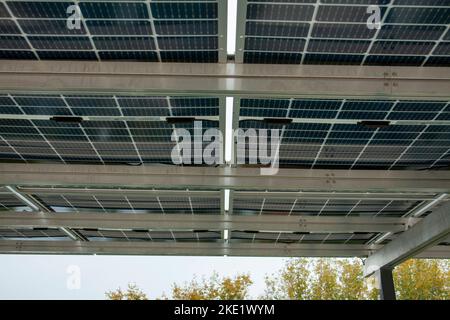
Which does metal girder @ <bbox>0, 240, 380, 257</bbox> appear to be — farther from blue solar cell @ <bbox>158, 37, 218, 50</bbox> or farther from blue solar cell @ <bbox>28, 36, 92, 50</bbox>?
blue solar cell @ <bbox>158, 37, 218, 50</bbox>

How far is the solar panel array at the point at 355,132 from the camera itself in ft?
56.2

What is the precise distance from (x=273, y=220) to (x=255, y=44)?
1607cm

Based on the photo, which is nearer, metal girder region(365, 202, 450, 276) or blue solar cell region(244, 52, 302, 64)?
blue solar cell region(244, 52, 302, 64)

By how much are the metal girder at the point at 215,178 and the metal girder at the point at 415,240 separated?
268cm

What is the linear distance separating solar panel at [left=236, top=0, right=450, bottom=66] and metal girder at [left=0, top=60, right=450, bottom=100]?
0.34 m

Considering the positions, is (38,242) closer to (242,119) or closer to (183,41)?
(242,119)

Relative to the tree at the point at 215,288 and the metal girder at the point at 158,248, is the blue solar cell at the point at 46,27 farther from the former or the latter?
the tree at the point at 215,288

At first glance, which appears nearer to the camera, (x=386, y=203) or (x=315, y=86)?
(x=315, y=86)

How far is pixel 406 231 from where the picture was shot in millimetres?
28984

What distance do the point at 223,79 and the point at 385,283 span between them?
24.2 metres

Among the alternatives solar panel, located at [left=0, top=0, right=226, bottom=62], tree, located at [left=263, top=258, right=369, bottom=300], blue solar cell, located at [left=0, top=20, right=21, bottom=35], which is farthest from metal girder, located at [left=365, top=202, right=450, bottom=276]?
tree, located at [left=263, top=258, right=369, bottom=300]

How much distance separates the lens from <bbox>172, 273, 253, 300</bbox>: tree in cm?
6319

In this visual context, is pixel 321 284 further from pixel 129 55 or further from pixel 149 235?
pixel 129 55

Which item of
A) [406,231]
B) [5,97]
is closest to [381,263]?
[406,231]
